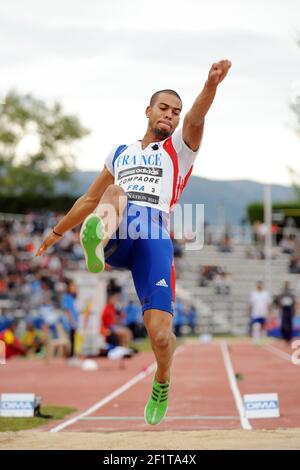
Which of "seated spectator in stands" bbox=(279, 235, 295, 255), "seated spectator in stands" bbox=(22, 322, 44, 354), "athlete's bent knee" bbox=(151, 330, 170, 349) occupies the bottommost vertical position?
"seated spectator in stands" bbox=(22, 322, 44, 354)

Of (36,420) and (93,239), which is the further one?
(36,420)

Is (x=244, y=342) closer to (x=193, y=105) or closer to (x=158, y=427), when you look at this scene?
(x=158, y=427)

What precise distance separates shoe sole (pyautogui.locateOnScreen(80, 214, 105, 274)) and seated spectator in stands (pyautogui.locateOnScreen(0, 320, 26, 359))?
538 inches

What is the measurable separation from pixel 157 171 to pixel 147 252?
0.57 metres

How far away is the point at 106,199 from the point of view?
232 inches

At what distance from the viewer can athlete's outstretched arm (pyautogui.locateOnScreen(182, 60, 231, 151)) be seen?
19.4 feet

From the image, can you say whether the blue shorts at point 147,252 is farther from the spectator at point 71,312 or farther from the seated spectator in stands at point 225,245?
the seated spectator in stands at point 225,245

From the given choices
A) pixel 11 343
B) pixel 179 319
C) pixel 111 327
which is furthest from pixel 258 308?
pixel 11 343

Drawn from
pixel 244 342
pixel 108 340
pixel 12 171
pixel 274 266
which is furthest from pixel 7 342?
pixel 12 171

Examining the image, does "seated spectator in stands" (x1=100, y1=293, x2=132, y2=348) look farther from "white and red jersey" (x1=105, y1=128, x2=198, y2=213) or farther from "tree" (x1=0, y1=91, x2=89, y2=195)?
"tree" (x1=0, y1=91, x2=89, y2=195)

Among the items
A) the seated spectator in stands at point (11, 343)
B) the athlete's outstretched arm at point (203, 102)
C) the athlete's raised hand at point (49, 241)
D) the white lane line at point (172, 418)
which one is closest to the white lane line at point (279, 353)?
the seated spectator in stands at point (11, 343)

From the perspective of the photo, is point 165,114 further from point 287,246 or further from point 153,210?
point 287,246

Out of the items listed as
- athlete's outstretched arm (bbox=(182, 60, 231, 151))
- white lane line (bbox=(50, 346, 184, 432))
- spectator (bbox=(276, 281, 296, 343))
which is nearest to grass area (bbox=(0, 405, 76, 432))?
white lane line (bbox=(50, 346, 184, 432))

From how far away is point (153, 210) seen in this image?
613 cm
